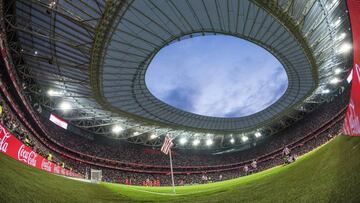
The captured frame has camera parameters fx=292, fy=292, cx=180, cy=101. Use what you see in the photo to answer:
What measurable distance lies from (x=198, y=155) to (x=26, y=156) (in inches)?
2117

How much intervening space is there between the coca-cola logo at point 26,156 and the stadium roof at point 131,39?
353 inches

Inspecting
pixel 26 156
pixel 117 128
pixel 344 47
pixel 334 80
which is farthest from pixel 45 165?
pixel 334 80

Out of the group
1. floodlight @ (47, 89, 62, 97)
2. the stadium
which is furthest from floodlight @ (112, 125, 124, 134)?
floodlight @ (47, 89, 62, 97)

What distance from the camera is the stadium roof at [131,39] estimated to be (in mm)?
26234

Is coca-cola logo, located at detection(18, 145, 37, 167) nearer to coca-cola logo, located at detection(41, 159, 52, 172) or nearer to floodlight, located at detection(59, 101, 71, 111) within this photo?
coca-cola logo, located at detection(41, 159, 52, 172)

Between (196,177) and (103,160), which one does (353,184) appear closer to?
(103,160)

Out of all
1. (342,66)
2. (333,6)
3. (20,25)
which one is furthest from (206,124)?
(20,25)

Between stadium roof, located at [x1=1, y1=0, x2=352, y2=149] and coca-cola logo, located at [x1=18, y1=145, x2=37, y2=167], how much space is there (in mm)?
8968

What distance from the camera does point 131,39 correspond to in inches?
1236

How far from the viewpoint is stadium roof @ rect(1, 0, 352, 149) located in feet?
86.1

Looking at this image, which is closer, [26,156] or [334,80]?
[26,156]

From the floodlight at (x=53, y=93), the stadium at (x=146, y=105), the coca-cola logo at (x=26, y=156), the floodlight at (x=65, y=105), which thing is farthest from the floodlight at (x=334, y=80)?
the coca-cola logo at (x=26, y=156)

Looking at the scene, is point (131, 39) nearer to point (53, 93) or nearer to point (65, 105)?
point (53, 93)

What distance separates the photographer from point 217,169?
69125 millimetres
